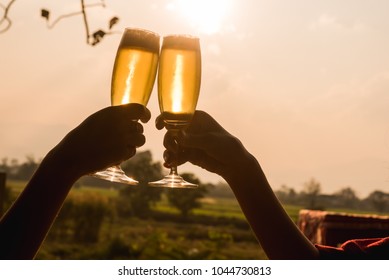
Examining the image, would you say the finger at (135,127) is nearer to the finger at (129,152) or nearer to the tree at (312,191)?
the finger at (129,152)

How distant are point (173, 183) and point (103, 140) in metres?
0.46

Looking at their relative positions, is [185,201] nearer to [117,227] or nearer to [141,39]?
[117,227]

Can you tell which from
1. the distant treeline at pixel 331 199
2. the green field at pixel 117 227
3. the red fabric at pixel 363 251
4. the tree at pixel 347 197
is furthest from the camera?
the green field at pixel 117 227

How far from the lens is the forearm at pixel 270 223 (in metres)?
1.07

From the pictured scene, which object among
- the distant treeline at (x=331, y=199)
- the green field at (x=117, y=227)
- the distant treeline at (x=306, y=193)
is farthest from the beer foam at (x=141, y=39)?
the green field at (x=117, y=227)

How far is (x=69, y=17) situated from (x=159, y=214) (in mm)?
6805

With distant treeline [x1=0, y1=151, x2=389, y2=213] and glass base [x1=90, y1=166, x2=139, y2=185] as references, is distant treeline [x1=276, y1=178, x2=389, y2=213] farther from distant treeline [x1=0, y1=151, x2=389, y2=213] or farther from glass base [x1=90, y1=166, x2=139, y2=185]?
glass base [x1=90, y1=166, x2=139, y2=185]

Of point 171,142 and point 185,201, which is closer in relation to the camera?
point 171,142

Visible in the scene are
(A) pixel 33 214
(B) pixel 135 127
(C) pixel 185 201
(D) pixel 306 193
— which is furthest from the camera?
(C) pixel 185 201

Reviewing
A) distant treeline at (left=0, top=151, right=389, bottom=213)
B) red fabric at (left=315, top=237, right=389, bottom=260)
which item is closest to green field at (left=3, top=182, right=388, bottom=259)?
distant treeline at (left=0, top=151, right=389, bottom=213)

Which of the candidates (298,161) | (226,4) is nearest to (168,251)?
(298,161)

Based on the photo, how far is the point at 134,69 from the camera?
1527 mm

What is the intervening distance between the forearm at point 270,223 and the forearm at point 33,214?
407 mm

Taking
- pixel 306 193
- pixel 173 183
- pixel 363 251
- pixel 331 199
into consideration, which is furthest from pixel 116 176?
pixel 306 193
